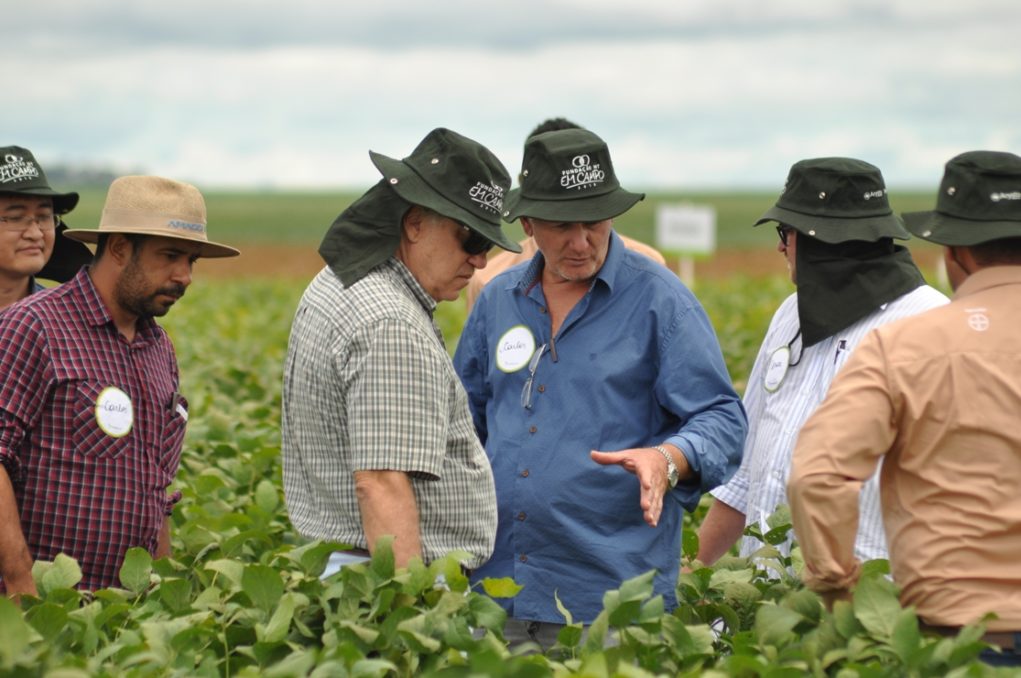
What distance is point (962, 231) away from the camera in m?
2.84

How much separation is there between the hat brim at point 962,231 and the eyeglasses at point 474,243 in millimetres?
1026

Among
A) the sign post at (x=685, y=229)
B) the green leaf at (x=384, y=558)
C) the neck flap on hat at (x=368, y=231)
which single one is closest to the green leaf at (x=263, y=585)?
the green leaf at (x=384, y=558)

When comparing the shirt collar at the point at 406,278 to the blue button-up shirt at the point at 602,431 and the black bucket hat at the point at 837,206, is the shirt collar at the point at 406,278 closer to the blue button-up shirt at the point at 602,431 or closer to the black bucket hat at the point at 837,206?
the blue button-up shirt at the point at 602,431

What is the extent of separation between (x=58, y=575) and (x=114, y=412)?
2.03ft

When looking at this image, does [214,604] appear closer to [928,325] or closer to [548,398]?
[548,398]

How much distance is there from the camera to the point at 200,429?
5855 millimetres

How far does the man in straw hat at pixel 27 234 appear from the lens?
455cm

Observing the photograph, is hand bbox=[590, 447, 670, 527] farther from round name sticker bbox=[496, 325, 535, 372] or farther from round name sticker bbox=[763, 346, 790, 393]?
round name sticker bbox=[763, 346, 790, 393]

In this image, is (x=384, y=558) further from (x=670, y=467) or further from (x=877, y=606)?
(x=877, y=606)

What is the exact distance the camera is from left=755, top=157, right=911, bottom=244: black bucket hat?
379cm

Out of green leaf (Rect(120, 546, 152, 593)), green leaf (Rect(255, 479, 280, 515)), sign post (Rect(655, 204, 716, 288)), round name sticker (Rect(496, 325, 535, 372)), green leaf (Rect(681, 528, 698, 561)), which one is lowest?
sign post (Rect(655, 204, 716, 288))

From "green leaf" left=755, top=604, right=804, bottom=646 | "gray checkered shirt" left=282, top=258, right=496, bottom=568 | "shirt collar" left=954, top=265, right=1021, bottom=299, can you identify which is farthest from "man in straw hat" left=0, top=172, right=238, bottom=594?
"shirt collar" left=954, top=265, right=1021, bottom=299

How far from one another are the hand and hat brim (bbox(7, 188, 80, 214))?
2.35 metres

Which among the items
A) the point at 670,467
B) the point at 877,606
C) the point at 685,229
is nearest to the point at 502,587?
the point at 670,467
